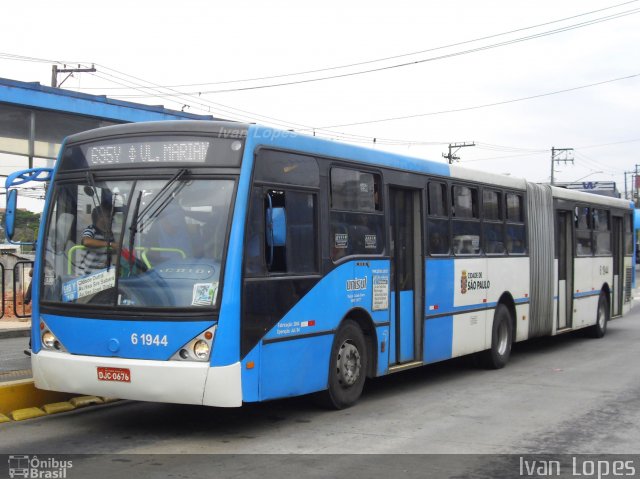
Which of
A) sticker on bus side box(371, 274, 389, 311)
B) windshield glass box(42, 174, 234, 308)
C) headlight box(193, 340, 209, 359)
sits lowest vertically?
headlight box(193, 340, 209, 359)

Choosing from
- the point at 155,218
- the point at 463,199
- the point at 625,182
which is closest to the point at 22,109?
the point at 463,199

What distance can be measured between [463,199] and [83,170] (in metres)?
6.04

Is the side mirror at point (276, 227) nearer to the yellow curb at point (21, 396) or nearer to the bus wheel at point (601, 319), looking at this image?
the yellow curb at point (21, 396)

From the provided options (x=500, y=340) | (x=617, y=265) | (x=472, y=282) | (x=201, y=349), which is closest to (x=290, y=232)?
(x=201, y=349)

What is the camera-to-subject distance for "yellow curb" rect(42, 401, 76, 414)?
9031 millimetres

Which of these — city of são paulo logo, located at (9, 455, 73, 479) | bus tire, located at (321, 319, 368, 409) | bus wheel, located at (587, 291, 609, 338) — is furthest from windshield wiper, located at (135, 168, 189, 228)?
bus wheel, located at (587, 291, 609, 338)

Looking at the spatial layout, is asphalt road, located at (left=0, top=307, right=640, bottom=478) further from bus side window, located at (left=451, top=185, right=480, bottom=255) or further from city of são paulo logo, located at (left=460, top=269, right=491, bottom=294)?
bus side window, located at (left=451, top=185, right=480, bottom=255)

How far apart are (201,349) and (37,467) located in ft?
5.49

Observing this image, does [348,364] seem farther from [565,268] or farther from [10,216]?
[565,268]

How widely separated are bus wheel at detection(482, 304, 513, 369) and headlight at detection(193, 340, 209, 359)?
22.2ft

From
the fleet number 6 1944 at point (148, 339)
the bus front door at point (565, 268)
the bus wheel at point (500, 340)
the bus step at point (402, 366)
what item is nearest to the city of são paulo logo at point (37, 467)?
the fleet number 6 1944 at point (148, 339)

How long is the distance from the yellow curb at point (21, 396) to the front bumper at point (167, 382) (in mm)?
1329

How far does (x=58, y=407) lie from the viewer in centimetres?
915

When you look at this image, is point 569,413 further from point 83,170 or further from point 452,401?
point 83,170
